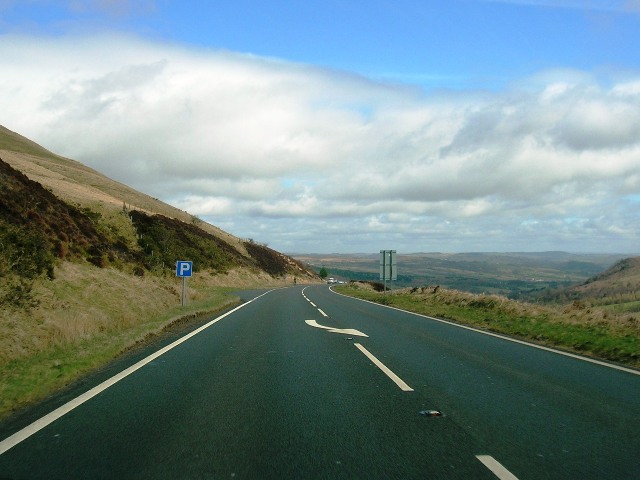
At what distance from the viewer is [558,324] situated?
17.3m

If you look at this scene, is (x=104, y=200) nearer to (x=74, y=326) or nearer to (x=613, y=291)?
(x=74, y=326)

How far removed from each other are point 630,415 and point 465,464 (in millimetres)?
2964

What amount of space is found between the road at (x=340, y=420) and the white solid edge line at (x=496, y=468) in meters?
0.03

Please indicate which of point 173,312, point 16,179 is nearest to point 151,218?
point 16,179

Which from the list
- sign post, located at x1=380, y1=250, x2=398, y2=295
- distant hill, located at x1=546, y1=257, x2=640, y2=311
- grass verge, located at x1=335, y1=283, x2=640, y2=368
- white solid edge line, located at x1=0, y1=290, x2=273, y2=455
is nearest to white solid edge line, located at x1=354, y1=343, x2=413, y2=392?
white solid edge line, located at x1=0, y1=290, x2=273, y2=455

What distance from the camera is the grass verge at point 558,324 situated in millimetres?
12383

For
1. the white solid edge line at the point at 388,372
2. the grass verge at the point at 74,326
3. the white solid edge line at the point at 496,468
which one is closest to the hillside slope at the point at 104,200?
the grass verge at the point at 74,326

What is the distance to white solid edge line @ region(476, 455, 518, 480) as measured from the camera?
466 centimetres

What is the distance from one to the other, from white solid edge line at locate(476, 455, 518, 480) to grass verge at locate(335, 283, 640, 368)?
22.6 ft

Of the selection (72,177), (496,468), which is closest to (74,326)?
(496,468)

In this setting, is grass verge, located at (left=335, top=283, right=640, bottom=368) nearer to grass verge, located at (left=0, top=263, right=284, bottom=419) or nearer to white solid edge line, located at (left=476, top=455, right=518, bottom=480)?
white solid edge line, located at (left=476, top=455, right=518, bottom=480)

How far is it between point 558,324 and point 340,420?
1306 cm

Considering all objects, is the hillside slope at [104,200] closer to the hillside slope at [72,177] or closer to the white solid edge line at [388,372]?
the hillside slope at [72,177]

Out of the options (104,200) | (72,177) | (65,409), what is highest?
(72,177)
